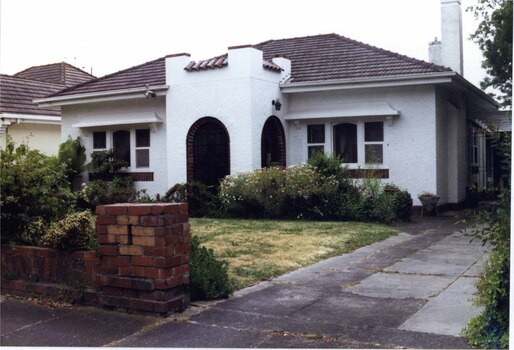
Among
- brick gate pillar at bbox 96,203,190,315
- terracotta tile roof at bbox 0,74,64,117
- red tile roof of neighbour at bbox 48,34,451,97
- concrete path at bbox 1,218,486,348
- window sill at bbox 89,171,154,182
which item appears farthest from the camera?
terracotta tile roof at bbox 0,74,64,117

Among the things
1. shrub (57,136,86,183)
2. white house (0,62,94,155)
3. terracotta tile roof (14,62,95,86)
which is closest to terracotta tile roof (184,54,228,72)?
shrub (57,136,86,183)

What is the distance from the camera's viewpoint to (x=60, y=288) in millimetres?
5492

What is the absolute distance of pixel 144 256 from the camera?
4977 mm

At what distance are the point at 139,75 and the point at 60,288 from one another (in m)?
13.8

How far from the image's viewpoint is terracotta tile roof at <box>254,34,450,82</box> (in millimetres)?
14969

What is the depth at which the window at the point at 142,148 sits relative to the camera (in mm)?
17566

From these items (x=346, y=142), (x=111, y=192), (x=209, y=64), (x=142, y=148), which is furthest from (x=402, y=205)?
(x=142, y=148)

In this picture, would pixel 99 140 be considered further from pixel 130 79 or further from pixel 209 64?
pixel 209 64

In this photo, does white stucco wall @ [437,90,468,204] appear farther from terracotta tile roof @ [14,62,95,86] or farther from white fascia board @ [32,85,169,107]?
terracotta tile roof @ [14,62,95,86]

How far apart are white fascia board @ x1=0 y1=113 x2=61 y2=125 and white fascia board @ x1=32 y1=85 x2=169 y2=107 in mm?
486

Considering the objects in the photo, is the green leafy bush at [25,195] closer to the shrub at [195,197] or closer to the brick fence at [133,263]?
the brick fence at [133,263]

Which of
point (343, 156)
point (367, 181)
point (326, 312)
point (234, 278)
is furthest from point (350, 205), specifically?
point (326, 312)

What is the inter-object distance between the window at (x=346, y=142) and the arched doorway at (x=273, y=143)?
1439 millimetres

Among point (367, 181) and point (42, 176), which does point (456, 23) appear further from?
point (42, 176)
